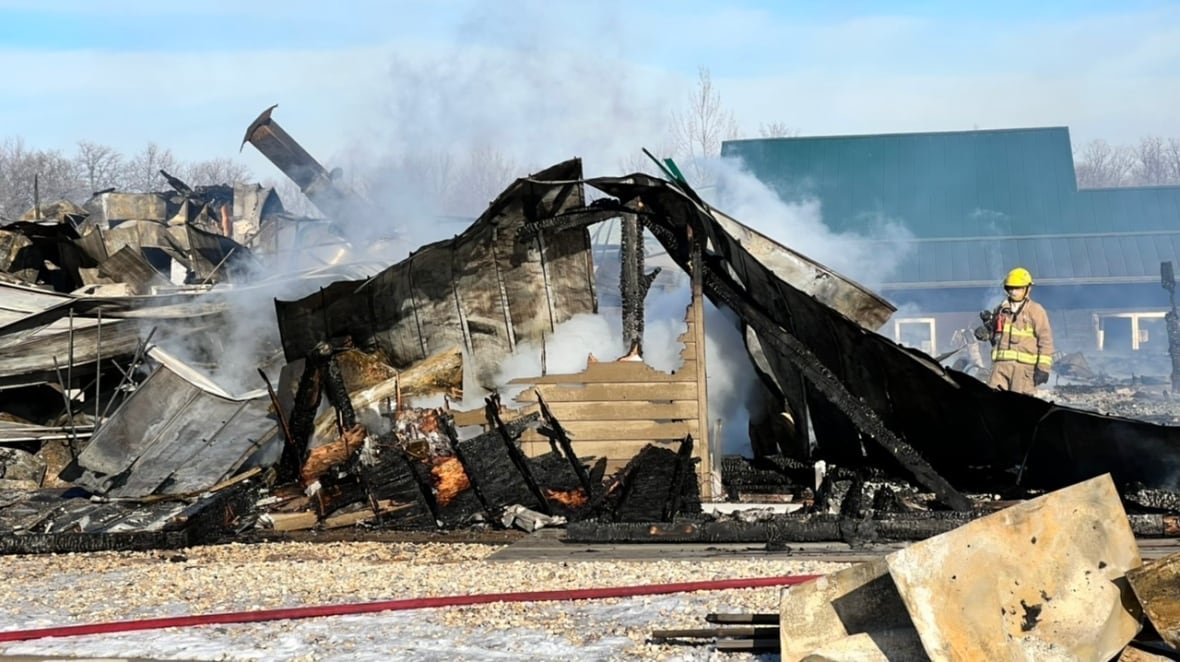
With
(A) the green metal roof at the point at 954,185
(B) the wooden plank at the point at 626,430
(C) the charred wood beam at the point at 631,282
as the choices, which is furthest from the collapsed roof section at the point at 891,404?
(A) the green metal roof at the point at 954,185

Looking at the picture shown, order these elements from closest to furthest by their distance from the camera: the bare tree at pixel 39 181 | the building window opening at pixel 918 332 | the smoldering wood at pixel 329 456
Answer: the smoldering wood at pixel 329 456 < the building window opening at pixel 918 332 < the bare tree at pixel 39 181

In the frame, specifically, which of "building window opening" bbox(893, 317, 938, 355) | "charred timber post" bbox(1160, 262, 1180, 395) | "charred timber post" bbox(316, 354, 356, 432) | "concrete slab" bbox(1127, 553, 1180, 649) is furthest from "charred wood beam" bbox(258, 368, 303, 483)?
"building window opening" bbox(893, 317, 938, 355)

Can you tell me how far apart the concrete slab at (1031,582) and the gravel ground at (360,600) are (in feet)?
2.96

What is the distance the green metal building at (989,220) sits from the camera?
30.4 m

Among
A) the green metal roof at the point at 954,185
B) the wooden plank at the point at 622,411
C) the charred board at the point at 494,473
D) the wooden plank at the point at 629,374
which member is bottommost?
the charred board at the point at 494,473

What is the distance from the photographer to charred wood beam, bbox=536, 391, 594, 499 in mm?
9586

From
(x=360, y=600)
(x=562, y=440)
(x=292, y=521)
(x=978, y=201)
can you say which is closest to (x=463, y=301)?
(x=562, y=440)

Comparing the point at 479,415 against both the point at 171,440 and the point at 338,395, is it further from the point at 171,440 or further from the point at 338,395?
the point at 171,440

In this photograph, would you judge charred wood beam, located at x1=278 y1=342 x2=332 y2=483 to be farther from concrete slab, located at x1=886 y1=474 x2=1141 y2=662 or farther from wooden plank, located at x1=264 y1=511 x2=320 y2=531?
concrete slab, located at x1=886 y1=474 x2=1141 y2=662

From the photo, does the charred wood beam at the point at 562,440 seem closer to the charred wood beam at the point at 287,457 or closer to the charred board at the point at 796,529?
the charred board at the point at 796,529

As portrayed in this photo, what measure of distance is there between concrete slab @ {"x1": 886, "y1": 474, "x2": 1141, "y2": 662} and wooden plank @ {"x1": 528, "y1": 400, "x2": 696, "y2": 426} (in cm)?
565

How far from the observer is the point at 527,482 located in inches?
378

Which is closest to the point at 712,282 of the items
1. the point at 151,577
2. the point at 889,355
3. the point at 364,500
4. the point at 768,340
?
the point at 768,340

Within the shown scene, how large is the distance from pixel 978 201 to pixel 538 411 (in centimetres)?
2409
